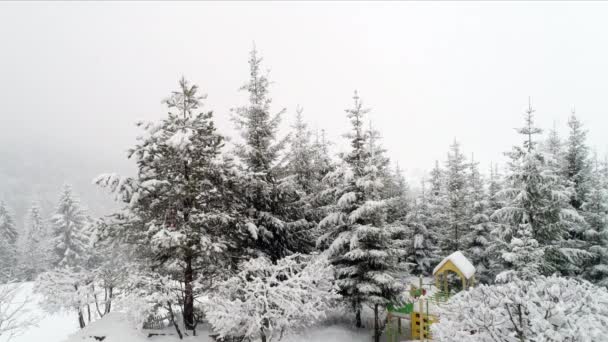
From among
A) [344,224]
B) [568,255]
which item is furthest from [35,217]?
[568,255]

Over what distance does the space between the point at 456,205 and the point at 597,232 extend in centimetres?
934

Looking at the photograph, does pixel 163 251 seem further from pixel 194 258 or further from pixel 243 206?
pixel 243 206

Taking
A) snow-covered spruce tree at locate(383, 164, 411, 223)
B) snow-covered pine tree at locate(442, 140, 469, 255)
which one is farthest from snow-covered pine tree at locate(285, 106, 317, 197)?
snow-covered pine tree at locate(442, 140, 469, 255)

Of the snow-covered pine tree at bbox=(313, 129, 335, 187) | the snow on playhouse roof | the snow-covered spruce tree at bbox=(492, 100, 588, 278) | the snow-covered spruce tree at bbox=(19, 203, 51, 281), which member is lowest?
the snow-covered spruce tree at bbox=(19, 203, 51, 281)

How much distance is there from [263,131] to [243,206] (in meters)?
4.05

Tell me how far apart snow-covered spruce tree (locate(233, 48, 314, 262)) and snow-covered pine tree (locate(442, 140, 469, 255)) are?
→ 607 inches

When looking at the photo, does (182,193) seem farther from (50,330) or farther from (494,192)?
(494,192)

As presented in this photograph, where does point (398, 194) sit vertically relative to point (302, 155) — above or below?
below

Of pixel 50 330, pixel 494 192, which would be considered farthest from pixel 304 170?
pixel 50 330

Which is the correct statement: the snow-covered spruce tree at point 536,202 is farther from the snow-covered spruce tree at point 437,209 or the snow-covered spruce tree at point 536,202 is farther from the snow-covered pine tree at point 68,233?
the snow-covered pine tree at point 68,233

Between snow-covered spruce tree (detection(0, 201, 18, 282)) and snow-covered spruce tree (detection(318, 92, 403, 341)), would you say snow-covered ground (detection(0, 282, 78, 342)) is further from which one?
snow-covered spruce tree (detection(0, 201, 18, 282))

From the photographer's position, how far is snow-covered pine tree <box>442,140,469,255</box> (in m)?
30.6

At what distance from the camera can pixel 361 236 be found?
61.0 feet

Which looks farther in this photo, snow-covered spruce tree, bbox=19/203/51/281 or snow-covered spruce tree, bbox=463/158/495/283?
snow-covered spruce tree, bbox=19/203/51/281
